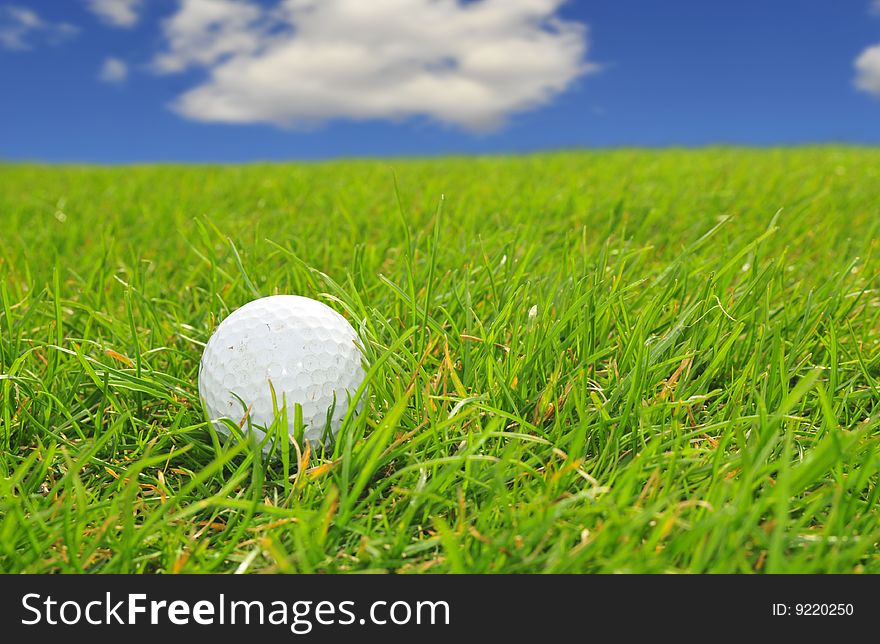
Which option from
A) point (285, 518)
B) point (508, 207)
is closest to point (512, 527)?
point (285, 518)

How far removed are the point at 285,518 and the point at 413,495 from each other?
29 centimetres

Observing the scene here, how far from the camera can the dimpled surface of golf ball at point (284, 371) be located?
1553mm

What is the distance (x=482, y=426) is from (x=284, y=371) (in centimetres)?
52

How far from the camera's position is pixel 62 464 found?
1641 millimetres

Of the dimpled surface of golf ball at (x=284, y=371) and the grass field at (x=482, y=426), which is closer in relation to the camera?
the grass field at (x=482, y=426)

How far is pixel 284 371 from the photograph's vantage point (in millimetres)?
1562

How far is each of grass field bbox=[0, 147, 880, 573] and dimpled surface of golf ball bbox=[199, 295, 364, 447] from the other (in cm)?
8

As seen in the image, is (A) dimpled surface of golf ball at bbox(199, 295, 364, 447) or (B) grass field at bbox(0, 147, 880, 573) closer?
(B) grass field at bbox(0, 147, 880, 573)

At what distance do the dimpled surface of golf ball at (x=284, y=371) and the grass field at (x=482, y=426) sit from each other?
8 cm

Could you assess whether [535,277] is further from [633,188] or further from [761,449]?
[633,188]

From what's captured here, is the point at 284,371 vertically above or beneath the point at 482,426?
above

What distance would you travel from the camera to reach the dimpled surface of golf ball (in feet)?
5.09

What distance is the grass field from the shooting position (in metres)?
1.25
